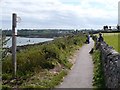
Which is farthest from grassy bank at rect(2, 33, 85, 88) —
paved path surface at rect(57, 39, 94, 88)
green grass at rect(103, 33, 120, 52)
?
green grass at rect(103, 33, 120, 52)

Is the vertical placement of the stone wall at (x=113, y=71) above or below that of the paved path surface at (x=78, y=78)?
above

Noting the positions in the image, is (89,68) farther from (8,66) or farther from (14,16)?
(14,16)

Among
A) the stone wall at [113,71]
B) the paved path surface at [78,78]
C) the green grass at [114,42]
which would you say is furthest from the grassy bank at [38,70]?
the green grass at [114,42]

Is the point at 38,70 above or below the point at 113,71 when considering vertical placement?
below

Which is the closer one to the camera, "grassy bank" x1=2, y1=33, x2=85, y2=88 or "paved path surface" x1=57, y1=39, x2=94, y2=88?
"paved path surface" x1=57, y1=39, x2=94, y2=88

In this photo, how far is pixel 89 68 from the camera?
59.9ft

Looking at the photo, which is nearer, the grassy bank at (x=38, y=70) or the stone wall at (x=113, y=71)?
the stone wall at (x=113, y=71)

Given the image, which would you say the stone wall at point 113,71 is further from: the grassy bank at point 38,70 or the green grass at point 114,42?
the green grass at point 114,42

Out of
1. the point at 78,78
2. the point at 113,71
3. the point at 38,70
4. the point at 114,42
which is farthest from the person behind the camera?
the point at 114,42

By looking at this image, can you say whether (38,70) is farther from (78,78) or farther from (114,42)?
(114,42)

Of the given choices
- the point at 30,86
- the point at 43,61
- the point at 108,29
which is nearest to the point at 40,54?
the point at 43,61

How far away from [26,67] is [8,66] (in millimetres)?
898

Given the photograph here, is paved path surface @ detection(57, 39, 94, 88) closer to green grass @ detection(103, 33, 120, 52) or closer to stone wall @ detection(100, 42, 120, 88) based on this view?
stone wall @ detection(100, 42, 120, 88)

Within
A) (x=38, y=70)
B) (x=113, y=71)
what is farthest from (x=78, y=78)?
(x=113, y=71)
